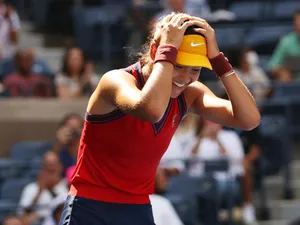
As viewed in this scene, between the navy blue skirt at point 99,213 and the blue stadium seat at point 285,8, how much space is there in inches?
306

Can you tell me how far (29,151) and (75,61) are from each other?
52.4 inches

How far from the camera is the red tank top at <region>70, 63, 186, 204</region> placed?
4.72 m

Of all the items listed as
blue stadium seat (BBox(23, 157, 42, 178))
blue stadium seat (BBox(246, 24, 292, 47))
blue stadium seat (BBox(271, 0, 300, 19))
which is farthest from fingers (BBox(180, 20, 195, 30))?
blue stadium seat (BBox(271, 0, 300, 19))

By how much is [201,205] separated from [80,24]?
14.0ft

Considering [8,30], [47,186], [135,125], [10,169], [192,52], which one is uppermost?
[192,52]

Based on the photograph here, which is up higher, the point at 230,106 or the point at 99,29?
the point at 230,106

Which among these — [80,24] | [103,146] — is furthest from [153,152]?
[80,24]

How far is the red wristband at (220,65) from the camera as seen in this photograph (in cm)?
467

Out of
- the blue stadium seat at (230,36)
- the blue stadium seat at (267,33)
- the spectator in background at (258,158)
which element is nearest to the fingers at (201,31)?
the spectator in background at (258,158)

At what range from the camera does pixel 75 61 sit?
1056cm

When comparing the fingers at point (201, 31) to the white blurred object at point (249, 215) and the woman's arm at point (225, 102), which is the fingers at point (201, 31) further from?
the white blurred object at point (249, 215)

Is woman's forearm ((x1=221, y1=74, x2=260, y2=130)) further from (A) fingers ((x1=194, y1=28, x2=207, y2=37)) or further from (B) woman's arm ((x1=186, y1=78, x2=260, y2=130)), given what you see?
(A) fingers ((x1=194, y1=28, x2=207, y2=37))

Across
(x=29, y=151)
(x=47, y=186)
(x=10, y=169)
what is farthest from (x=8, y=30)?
(x=47, y=186)

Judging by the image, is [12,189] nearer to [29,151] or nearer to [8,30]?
[29,151]
